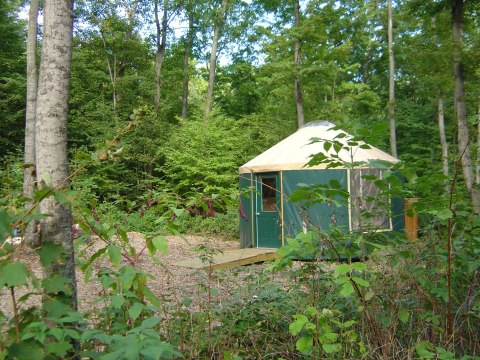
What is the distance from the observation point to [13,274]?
102 cm

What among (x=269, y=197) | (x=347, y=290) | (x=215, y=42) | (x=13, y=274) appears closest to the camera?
(x=13, y=274)

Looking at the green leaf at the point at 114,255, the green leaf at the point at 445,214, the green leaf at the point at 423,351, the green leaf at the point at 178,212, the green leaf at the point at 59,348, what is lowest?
the green leaf at the point at 423,351

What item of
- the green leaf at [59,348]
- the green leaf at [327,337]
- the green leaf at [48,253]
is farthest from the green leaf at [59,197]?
the green leaf at [327,337]

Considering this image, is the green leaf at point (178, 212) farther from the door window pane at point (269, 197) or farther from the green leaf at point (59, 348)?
the door window pane at point (269, 197)

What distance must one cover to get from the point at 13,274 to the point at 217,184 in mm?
13079

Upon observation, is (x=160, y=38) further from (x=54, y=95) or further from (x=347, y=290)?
(x=347, y=290)

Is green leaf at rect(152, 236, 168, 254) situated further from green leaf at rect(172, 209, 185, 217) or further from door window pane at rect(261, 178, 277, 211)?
door window pane at rect(261, 178, 277, 211)

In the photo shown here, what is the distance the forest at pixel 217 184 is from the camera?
1.53 m

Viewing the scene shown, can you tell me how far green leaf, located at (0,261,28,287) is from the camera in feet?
3.27

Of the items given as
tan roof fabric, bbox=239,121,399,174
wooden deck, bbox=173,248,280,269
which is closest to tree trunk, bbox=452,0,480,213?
tan roof fabric, bbox=239,121,399,174

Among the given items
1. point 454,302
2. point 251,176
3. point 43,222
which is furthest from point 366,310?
point 251,176

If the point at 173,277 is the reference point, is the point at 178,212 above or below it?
above

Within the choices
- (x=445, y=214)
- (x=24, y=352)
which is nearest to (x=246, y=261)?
(x=445, y=214)

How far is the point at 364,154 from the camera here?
7.84m
